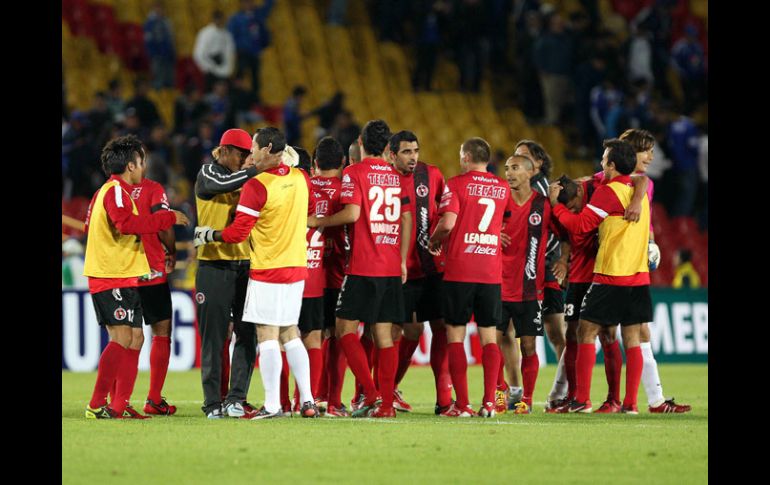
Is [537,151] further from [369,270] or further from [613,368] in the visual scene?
[369,270]

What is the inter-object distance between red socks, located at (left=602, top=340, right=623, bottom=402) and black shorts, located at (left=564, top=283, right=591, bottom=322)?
42 centimetres

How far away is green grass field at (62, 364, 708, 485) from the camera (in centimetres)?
733

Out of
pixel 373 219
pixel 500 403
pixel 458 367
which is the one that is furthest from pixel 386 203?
pixel 500 403

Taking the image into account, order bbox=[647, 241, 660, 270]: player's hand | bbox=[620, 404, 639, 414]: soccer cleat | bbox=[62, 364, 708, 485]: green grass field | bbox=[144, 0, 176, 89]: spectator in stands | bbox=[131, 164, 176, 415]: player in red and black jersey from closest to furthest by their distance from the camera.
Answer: bbox=[62, 364, 708, 485]: green grass field, bbox=[131, 164, 176, 415]: player in red and black jersey, bbox=[620, 404, 639, 414]: soccer cleat, bbox=[647, 241, 660, 270]: player's hand, bbox=[144, 0, 176, 89]: spectator in stands

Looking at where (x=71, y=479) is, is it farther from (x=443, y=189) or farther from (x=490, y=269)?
(x=443, y=189)

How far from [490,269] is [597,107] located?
15070mm

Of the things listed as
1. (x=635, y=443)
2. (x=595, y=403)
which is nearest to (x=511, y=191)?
(x=595, y=403)

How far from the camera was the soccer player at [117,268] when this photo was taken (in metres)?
10.1

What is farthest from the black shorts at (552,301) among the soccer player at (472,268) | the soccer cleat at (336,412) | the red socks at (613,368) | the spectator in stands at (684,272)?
the spectator in stands at (684,272)

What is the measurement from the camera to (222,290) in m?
10.5

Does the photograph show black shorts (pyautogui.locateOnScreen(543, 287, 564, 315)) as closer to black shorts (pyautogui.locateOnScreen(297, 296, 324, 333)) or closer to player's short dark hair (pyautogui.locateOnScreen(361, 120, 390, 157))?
black shorts (pyautogui.locateOnScreen(297, 296, 324, 333))

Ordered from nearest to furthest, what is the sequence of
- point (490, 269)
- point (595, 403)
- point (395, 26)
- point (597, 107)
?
point (490, 269) → point (595, 403) → point (597, 107) → point (395, 26)

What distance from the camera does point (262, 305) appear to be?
10.1 meters

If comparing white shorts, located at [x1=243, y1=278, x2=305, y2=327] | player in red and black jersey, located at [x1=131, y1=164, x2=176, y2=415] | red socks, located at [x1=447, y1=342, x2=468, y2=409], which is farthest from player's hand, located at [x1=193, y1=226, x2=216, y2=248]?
red socks, located at [x1=447, y1=342, x2=468, y2=409]
